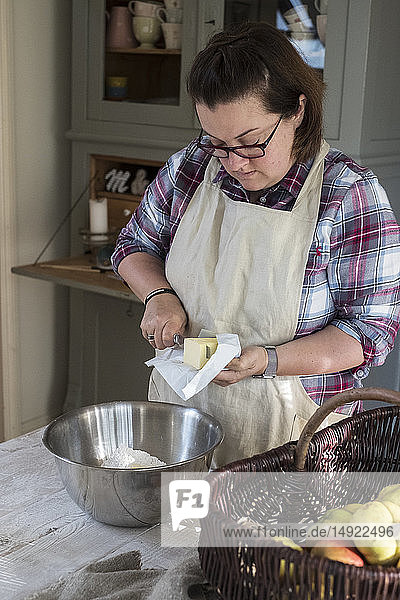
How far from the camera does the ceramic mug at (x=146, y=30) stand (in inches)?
103

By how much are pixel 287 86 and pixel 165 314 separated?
451 mm

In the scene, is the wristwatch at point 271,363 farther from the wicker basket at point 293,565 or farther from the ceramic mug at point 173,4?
the ceramic mug at point 173,4

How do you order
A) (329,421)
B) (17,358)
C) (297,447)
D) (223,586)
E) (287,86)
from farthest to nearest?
1. (17,358)
2. (329,421)
3. (287,86)
4. (297,447)
5. (223,586)

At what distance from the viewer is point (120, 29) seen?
8.93 ft

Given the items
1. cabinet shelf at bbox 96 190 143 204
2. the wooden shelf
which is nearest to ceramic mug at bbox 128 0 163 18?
cabinet shelf at bbox 96 190 143 204

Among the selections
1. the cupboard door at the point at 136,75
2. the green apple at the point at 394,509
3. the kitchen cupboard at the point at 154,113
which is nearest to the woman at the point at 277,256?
the green apple at the point at 394,509

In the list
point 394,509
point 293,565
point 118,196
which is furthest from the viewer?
point 118,196

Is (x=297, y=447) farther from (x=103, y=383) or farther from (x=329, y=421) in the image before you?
(x=103, y=383)

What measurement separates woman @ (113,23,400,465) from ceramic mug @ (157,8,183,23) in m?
1.31

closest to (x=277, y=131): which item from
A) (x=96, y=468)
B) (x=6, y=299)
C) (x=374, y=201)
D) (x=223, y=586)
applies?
(x=374, y=201)

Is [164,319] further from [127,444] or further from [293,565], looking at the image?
[293,565]

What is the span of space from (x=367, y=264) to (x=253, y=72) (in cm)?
37

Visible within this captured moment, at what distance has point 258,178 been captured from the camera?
1354 mm

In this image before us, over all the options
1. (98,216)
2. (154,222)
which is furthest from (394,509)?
(98,216)
